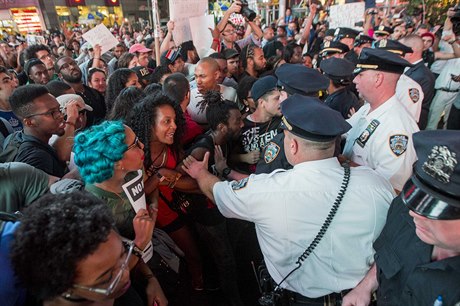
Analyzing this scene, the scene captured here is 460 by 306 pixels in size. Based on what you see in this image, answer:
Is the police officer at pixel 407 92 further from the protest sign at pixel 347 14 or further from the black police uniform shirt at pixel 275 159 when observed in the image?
the protest sign at pixel 347 14

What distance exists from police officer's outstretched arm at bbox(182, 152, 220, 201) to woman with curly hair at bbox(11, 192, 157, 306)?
90 centimetres

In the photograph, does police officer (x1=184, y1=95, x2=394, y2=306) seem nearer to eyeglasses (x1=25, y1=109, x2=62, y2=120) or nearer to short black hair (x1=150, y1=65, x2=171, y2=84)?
eyeglasses (x1=25, y1=109, x2=62, y2=120)

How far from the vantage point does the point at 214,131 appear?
9.71 feet

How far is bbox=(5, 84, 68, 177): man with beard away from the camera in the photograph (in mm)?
2371

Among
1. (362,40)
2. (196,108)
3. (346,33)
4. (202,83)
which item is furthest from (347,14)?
(196,108)

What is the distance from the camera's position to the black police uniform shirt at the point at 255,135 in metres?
2.94

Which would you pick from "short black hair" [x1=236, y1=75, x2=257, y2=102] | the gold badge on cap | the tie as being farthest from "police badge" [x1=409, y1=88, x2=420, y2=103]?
the gold badge on cap

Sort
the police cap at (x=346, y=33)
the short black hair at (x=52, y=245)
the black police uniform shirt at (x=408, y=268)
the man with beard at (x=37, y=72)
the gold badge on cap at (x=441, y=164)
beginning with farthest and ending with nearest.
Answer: the police cap at (x=346, y=33) < the man with beard at (x=37, y=72) < the black police uniform shirt at (x=408, y=268) < the gold badge on cap at (x=441, y=164) < the short black hair at (x=52, y=245)

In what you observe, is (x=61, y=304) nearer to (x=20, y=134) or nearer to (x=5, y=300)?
(x=5, y=300)

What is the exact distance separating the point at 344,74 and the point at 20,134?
3.73m

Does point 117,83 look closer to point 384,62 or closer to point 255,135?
point 255,135

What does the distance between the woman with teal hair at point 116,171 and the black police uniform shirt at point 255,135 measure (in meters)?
1.37

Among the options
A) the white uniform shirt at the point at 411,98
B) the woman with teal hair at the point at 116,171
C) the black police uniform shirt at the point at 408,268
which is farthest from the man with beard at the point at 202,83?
the black police uniform shirt at the point at 408,268

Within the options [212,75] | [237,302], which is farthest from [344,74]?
[237,302]
